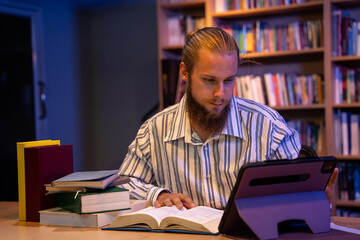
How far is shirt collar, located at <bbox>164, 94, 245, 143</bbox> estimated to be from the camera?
1.79 metres

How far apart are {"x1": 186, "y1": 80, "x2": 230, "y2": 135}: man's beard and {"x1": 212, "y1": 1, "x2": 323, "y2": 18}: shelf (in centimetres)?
203

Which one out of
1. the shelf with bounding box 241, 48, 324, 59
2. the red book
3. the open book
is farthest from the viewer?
the shelf with bounding box 241, 48, 324, 59

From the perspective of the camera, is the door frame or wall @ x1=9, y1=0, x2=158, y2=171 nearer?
the door frame

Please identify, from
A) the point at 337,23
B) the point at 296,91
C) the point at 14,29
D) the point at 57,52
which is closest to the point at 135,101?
the point at 57,52

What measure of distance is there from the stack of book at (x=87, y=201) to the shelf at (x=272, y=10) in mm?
2493

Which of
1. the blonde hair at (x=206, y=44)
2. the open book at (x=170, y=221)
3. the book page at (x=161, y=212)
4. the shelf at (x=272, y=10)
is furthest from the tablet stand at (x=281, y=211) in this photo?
the shelf at (x=272, y=10)

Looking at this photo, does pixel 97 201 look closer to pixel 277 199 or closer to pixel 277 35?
pixel 277 199

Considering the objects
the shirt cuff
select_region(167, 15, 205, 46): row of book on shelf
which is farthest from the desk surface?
select_region(167, 15, 205, 46): row of book on shelf

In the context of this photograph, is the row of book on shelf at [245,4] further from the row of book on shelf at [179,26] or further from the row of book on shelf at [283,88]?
the row of book on shelf at [283,88]

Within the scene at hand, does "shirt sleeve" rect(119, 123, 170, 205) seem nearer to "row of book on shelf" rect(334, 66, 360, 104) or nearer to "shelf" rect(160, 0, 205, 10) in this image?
"row of book on shelf" rect(334, 66, 360, 104)

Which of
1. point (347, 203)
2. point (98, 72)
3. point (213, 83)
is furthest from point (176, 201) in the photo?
point (98, 72)

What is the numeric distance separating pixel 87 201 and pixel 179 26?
2.84m

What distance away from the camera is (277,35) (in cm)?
377

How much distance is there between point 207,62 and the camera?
1.69m
